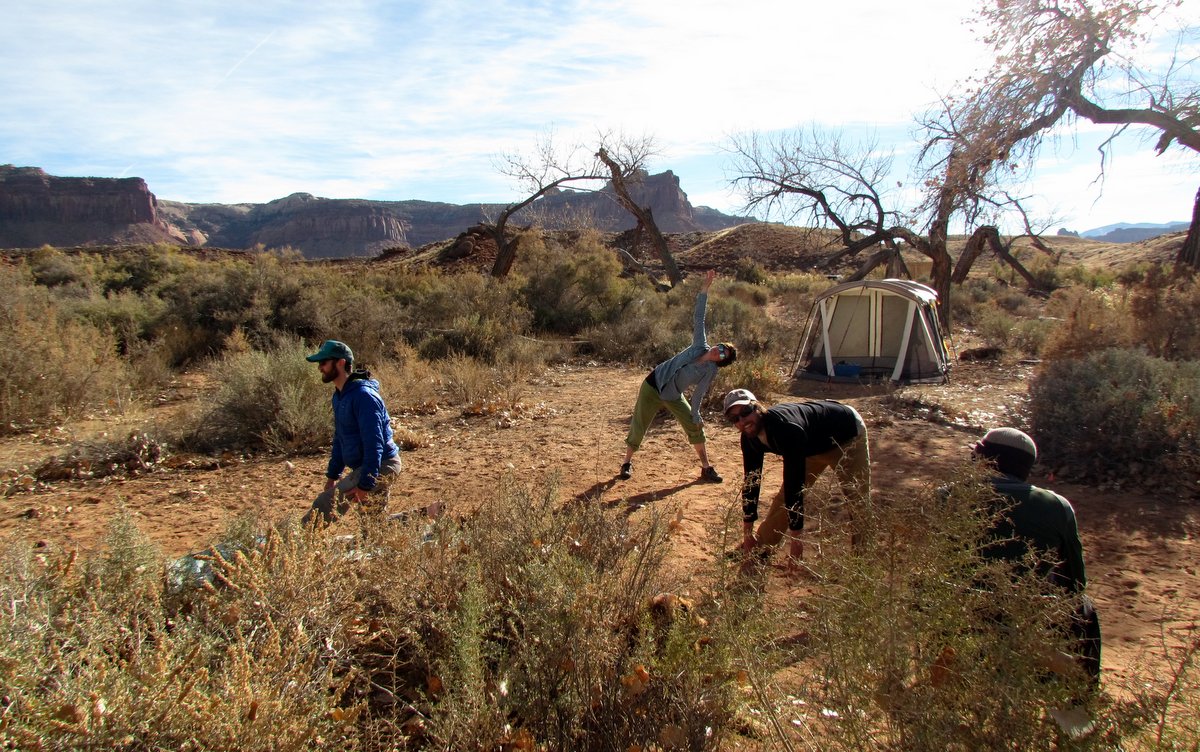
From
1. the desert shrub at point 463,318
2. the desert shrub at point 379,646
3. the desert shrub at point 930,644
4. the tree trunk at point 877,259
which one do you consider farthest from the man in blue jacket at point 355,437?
the tree trunk at point 877,259

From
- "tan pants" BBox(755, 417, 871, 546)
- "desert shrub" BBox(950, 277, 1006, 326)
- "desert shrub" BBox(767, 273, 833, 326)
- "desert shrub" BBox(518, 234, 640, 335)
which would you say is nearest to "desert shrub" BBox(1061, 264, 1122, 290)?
"desert shrub" BBox(950, 277, 1006, 326)

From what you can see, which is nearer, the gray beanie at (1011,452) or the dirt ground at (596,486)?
the gray beanie at (1011,452)

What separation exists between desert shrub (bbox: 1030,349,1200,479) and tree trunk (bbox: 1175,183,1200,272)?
5179mm

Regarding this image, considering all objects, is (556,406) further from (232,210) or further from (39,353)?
(232,210)

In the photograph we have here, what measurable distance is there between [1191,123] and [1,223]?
84448 millimetres

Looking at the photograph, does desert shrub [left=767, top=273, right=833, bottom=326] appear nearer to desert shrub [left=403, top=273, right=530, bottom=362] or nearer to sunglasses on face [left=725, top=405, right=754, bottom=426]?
desert shrub [left=403, top=273, right=530, bottom=362]

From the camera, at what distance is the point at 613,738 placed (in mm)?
2174

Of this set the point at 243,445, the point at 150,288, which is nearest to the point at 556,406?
the point at 243,445

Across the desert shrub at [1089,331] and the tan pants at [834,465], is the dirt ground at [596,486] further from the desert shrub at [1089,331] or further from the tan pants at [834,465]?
the desert shrub at [1089,331]

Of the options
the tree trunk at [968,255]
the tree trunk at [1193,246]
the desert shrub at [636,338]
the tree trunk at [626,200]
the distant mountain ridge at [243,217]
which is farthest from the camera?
the distant mountain ridge at [243,217]

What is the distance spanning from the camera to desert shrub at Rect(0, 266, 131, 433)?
7.78 meters

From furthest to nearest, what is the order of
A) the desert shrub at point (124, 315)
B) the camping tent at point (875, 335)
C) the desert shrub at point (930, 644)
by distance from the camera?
the desert shrub at point (124, 315)
the camping tent at point (875, 335)
the desert shrub at point (930, 644)

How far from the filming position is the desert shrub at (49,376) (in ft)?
25.5

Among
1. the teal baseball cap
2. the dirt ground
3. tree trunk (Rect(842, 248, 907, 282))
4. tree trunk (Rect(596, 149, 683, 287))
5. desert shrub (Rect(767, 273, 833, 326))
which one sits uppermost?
tree trunk (Rect(596, 149, 683, 287))
